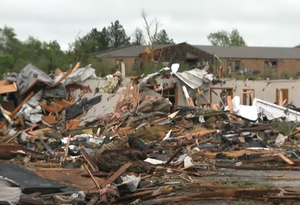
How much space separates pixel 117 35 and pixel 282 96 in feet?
208

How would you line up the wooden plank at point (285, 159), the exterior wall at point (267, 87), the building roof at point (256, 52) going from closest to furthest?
the wooden plank at point (285, 159), the exterior wall at point (267, 87), the building roof at point (256, 52)

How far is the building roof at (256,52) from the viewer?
66.4m

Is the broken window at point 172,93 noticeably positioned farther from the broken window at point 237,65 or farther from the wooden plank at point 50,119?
the broken window at point 237,65

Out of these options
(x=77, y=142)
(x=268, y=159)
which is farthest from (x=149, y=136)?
(x=268, y=159)

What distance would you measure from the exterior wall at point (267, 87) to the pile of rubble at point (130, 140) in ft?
10.9

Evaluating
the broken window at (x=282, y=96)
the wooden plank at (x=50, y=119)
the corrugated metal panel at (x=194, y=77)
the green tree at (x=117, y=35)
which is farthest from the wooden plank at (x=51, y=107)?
the green tree at (x=117, y=35)

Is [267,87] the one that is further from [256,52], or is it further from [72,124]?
[256,52]

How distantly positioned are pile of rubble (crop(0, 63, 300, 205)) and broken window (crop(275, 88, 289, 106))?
5.14 m

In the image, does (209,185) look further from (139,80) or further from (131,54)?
(131,54)

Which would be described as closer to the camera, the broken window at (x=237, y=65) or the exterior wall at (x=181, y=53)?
the exterior wall at (x=181, y=53)

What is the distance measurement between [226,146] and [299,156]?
2.76m

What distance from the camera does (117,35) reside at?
92.1 metres

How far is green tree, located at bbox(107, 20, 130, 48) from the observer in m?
90.1

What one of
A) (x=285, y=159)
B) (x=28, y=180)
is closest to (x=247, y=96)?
(x=285, y=159)
